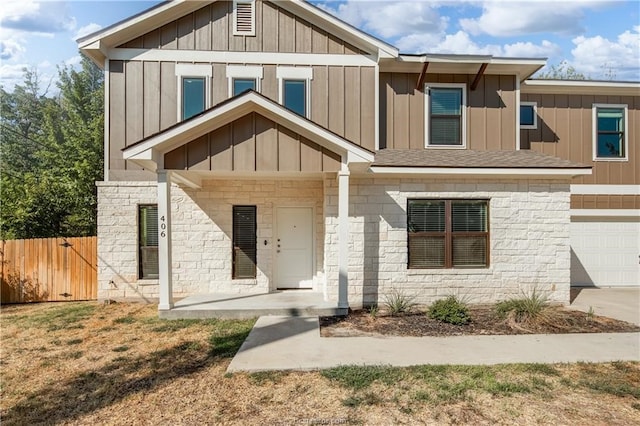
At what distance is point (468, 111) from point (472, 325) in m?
5.50

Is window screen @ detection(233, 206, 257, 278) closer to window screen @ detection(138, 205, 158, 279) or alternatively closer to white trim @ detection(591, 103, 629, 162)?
window screen @ detection(138, 205, 158, 279)

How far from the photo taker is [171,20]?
28.5 ft

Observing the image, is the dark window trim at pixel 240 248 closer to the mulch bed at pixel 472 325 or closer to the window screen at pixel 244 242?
the window screen at pixel 244 242

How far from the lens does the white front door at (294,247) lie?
905 centimetres

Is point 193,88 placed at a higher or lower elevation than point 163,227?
higher

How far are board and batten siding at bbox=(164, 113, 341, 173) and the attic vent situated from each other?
355 centimetres

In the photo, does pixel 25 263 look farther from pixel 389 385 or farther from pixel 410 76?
pixel 410 76

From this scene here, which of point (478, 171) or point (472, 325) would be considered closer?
point (472, 325)

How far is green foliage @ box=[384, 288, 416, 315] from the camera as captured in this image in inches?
284

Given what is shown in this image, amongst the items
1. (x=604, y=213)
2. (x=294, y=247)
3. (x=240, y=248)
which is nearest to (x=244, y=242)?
(x=240, y=248)

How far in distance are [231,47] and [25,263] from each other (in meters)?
7.41

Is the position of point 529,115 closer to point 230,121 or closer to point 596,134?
point 596,134

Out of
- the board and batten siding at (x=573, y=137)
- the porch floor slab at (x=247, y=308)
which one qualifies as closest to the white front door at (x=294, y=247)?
the porch floor slab at (x=247, y=308)

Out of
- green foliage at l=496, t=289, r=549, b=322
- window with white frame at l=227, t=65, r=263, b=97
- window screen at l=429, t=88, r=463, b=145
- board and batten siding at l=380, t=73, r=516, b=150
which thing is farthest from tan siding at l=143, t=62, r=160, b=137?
green foliage at l=496, t=289, r=549, b=322
